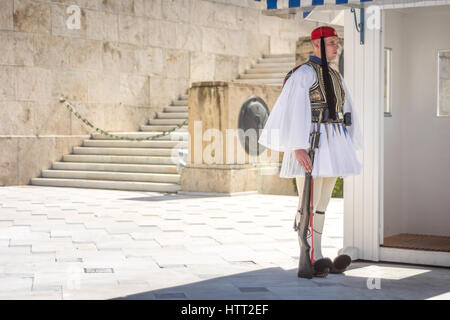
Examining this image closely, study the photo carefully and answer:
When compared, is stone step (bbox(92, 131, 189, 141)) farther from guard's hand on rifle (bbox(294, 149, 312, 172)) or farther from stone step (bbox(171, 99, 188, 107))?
guard's hand on rifle (bbox(294, 149, 312, 172))

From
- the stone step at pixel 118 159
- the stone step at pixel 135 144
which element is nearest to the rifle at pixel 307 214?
the stone step at pixel 118 159

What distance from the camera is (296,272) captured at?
643cm

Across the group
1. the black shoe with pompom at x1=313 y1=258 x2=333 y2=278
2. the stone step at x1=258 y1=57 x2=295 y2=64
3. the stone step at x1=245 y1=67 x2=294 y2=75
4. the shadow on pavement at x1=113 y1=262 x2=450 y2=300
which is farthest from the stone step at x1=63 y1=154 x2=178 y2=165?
the black shoe with pompom at x1=313 y1=258 x2=333 y2=278

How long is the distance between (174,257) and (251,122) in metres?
7.71

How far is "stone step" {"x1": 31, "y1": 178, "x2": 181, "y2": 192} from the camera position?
1458cm

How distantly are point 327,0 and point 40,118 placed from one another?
11971 millimetres

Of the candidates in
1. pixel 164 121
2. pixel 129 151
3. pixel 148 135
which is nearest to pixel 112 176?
pixel 129 151

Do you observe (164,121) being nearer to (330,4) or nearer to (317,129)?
(330,4)

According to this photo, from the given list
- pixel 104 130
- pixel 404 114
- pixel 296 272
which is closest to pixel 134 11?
pixel 104 130

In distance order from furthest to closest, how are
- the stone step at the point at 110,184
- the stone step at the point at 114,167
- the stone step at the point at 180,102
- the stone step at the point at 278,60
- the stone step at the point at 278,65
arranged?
the stone step at the point at 278,60
the stone step at the point at 278,65
the stone step at the point at 180,102
the stone step at the point at 114,167
the stone step at the point at 110,184

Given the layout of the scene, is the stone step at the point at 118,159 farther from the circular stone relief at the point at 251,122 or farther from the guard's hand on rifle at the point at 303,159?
the guard's hand on rifle at the point at 303,159

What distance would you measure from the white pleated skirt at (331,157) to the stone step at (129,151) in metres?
9.81

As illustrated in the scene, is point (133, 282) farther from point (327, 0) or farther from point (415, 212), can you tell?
point (415, 212)

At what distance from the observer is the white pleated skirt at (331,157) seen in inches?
237
